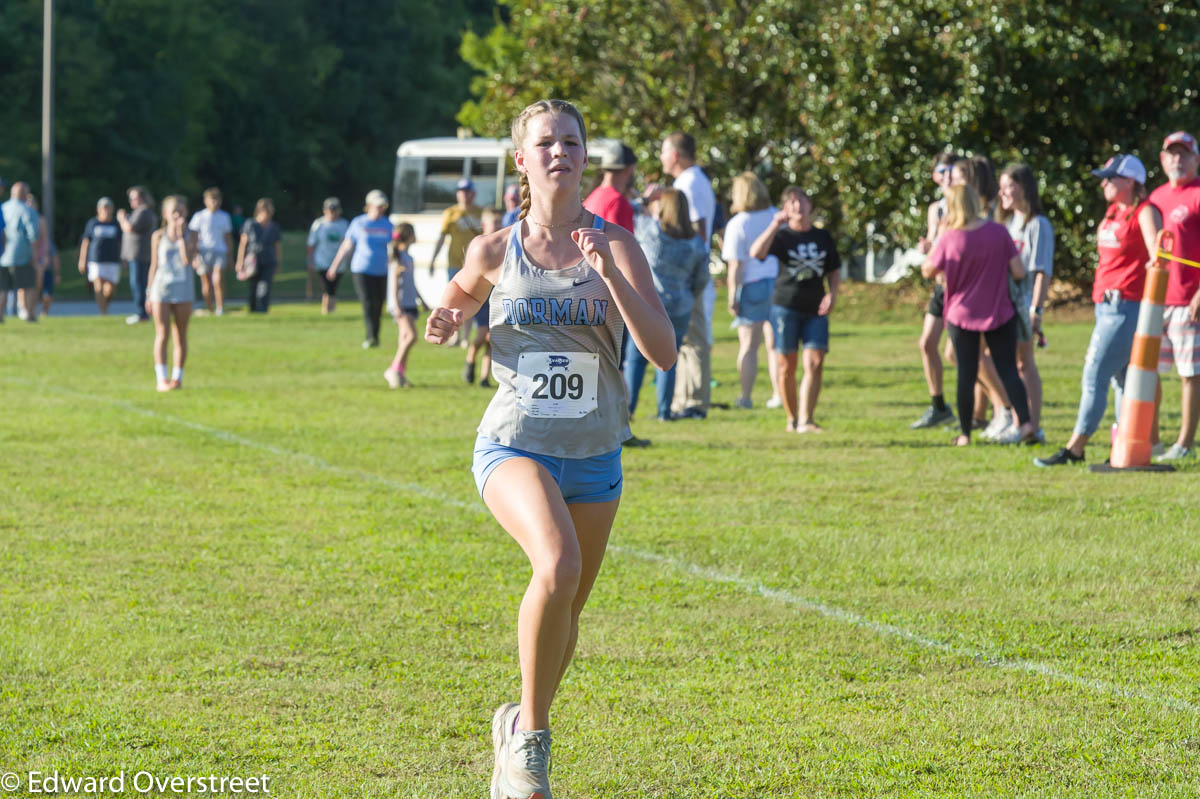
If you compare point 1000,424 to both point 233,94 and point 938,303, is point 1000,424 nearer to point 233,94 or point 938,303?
point 938,303

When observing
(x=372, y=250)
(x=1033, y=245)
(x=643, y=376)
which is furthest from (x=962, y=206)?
(x=372, y=250)

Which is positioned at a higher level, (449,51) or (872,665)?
(449,51)

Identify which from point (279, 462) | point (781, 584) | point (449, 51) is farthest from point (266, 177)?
point (781, 584)

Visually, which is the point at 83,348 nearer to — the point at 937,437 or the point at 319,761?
the point at 937,437

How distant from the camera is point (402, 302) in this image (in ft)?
54.4

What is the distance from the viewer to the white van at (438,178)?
3114 cm

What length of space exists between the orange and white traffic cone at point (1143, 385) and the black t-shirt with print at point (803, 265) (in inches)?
103

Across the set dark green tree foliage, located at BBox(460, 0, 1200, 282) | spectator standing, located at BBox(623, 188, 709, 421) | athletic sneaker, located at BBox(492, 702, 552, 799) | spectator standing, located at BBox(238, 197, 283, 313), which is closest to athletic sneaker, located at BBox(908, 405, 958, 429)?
spectator standing, located at BBox(623, 188, 709, 421)

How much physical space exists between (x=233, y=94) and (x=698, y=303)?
57.1 meters

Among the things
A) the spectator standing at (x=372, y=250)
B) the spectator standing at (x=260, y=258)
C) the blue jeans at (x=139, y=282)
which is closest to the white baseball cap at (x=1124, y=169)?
the spectator standing at (x=372, y=250)

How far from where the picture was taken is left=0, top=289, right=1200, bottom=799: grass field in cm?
487

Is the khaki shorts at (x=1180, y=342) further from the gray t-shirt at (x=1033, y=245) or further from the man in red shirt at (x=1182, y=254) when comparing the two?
the gray t-shirt at (x=1033, y=245)

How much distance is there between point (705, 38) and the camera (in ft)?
93.9

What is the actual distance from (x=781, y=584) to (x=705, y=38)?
2259 cm
